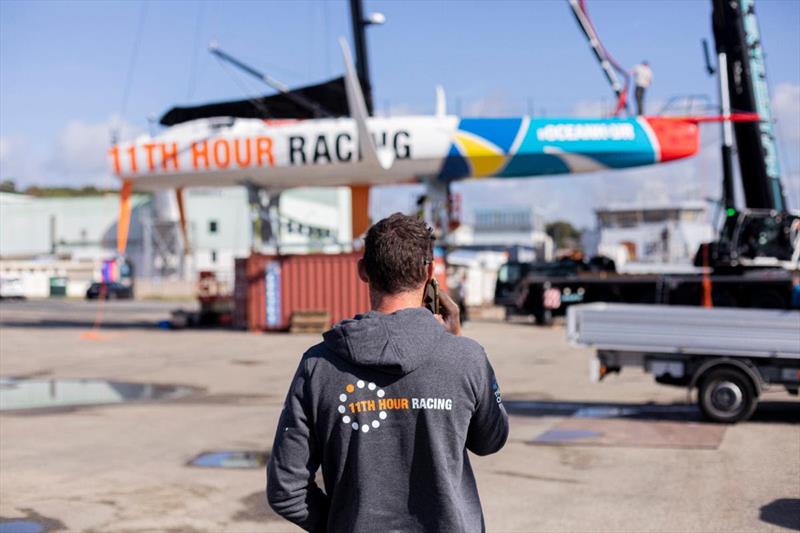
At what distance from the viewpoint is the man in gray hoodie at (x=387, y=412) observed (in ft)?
8.90

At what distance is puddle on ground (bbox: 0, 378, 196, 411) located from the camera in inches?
499

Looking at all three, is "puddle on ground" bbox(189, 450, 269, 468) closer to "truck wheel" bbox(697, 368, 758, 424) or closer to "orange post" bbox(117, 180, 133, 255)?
"truck wheel" bbox(697, 368, 758, 424)

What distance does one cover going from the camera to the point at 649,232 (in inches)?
2835

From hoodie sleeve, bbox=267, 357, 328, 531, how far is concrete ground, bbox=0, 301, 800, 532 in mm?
4014

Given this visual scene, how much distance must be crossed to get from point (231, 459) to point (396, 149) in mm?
16175

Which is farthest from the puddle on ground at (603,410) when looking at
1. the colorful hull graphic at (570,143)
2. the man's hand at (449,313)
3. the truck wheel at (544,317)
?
the truck wheel at (544,317)

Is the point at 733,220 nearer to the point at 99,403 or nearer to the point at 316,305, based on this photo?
the point at 316,305

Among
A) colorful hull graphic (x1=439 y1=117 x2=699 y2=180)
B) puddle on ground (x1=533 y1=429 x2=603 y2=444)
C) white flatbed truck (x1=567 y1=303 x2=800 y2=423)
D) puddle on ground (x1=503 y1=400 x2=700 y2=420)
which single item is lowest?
puddle on ground (x1=503 y1=400 x2=700 y2=420)

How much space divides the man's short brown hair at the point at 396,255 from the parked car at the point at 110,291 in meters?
45.9

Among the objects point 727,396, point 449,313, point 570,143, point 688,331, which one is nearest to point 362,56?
point 570,143

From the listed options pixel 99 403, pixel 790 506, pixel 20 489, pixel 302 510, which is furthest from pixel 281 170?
pixel 302 510

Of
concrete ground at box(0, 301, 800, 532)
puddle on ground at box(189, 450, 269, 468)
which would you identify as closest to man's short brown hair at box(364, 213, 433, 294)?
concrete ground at box(0, 301, 800, 532)

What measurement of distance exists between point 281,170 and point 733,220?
1210 cm

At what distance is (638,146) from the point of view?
22.8 m
